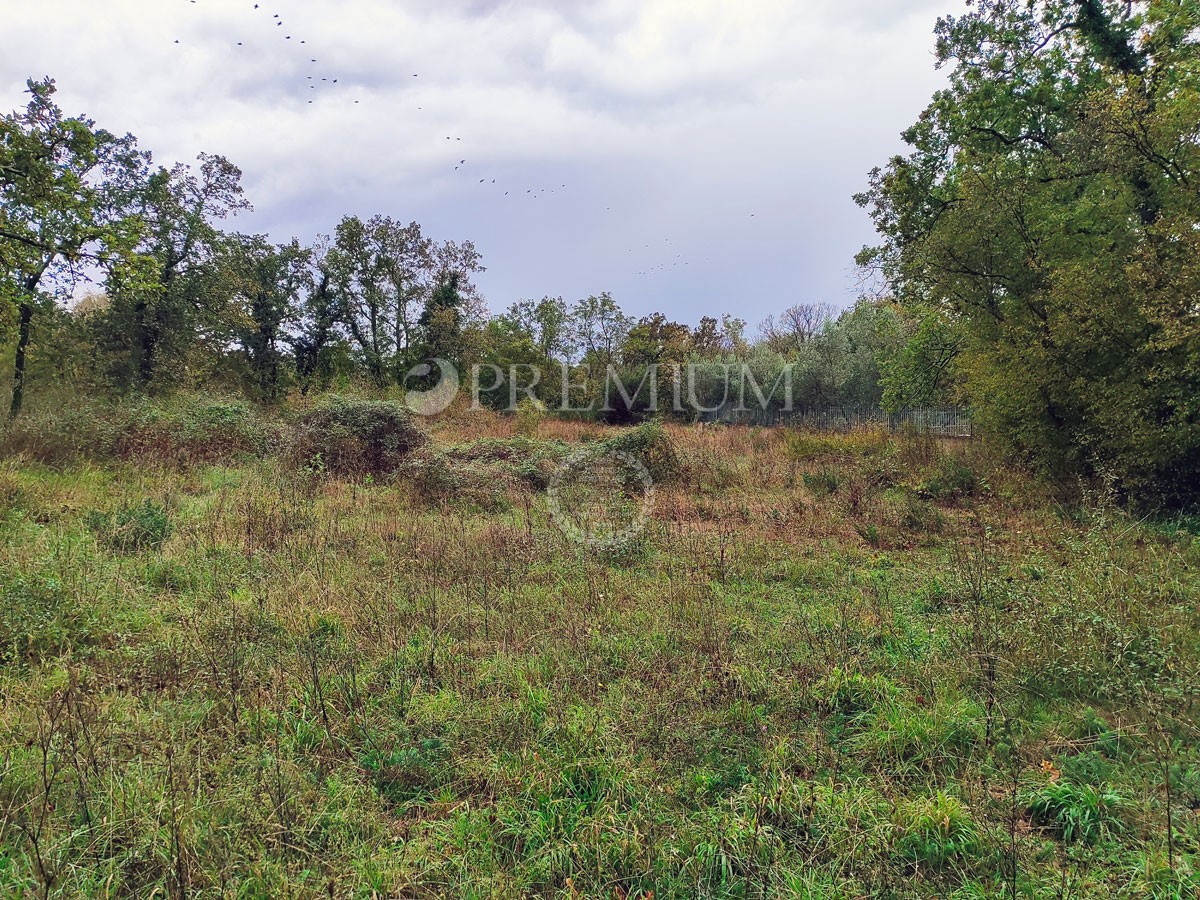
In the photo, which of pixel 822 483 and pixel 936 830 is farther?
pixel 822 483

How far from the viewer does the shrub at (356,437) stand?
8.99 m

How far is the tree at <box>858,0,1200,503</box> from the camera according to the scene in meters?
6.02

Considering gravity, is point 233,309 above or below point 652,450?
above

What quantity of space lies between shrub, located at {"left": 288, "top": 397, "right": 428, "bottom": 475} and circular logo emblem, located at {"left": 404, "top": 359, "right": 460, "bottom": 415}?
799cm

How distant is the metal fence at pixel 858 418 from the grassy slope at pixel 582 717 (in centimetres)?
991

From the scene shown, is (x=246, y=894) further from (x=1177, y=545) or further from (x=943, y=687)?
(x=1177, y=545)

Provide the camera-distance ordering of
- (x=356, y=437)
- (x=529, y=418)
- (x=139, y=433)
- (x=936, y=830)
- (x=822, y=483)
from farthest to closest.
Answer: (x=529, y=418), (x=356, y=437), (x=139, y=433), (x=822, y=483), (x=936, y=830)

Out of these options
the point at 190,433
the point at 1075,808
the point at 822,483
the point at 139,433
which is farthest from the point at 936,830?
the point at 139,433

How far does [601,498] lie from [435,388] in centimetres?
1463

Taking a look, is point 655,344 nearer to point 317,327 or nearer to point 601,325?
point 601,325

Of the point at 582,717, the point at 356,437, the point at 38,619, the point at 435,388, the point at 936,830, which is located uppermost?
the point at 435,388

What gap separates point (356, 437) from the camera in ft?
30.6

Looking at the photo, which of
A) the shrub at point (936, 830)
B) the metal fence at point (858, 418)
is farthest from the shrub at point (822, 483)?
the shrub at point (936, 830)

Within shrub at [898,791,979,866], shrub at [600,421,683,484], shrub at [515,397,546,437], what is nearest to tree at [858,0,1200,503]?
shrub at [600,421,683,484]
